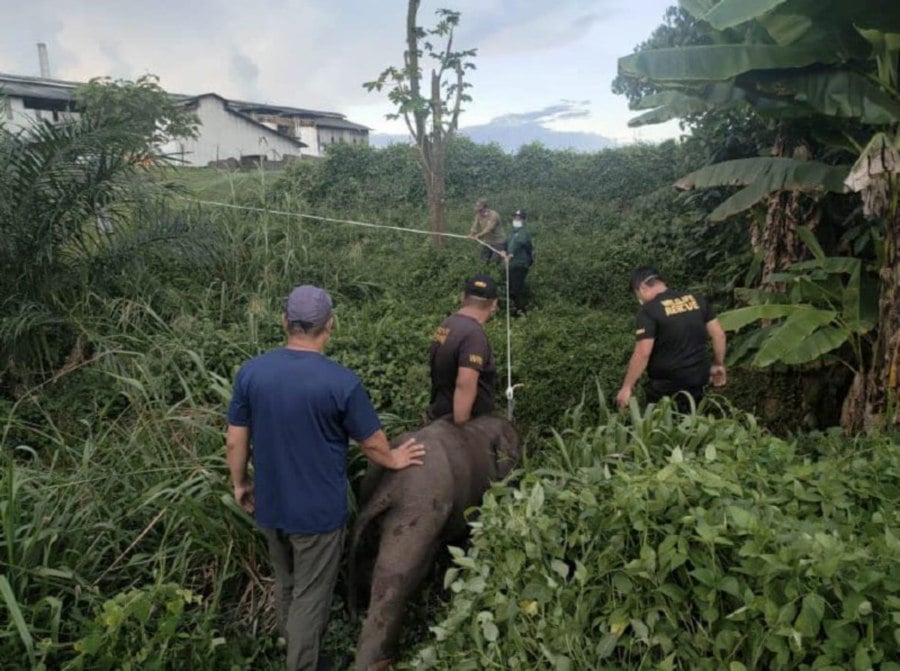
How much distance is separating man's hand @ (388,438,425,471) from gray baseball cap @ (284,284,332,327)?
2.48 feet

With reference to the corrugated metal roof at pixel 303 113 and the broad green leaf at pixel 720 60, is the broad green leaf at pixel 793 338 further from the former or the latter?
the corrugated metal roof at pixel 303 113

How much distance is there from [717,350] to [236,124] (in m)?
30.8

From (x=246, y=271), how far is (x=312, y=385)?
526cm

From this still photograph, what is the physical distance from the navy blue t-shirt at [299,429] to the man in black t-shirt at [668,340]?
242 centimetres

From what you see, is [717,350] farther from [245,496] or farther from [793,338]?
[245,496]

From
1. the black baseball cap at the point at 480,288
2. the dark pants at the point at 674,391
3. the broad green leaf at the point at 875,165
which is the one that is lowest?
the dark pants at the point at 674,391

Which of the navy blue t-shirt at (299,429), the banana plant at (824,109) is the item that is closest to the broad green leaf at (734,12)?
the banana plant at (824,109)

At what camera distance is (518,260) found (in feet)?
29.6

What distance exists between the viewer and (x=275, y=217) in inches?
357

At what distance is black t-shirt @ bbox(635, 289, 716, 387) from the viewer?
4.68 meters

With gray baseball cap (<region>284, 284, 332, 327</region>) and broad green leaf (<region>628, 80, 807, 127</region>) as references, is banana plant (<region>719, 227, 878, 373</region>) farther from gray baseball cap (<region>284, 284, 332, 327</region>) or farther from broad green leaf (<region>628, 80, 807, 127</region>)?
gray baseball cap (<region>284, 284, 332, 327</region>)

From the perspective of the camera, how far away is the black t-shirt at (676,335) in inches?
184

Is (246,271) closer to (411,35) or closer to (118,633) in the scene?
(411,35)

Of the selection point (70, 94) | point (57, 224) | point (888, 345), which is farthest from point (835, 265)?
point (70, 94)
